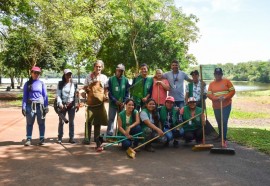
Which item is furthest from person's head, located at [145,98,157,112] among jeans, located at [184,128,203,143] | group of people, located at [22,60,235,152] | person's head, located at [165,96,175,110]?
jeans, located at [184,128,203,143]

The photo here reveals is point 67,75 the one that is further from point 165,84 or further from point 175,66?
point 175,66

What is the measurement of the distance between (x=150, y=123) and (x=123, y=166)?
1.53 m

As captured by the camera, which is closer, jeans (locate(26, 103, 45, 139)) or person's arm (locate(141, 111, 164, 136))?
person's arm (locate(141, 111, 164, 136))

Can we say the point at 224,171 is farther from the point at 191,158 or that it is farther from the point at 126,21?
the point at 126,21

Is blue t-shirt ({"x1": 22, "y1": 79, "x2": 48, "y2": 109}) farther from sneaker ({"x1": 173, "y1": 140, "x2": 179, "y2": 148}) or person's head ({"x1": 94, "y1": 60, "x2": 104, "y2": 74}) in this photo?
sneaker ({"x1": 173, "y1": 140, "x2": 179, "y2": 148})

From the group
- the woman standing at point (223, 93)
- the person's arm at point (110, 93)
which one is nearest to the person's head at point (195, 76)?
the woman standing at point (223, 93)

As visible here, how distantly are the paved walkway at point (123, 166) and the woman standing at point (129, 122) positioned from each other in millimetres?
292

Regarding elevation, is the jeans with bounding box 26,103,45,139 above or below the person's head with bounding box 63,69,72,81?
below

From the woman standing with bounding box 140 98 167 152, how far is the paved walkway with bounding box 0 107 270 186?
287 millimetres

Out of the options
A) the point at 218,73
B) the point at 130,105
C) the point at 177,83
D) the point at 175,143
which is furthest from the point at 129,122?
the point at 218,73

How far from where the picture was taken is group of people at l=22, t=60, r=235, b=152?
6.77 meters

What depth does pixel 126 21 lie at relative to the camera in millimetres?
24078

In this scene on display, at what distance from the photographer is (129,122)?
6.71 meters

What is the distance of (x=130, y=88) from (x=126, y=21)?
17.7 metres
